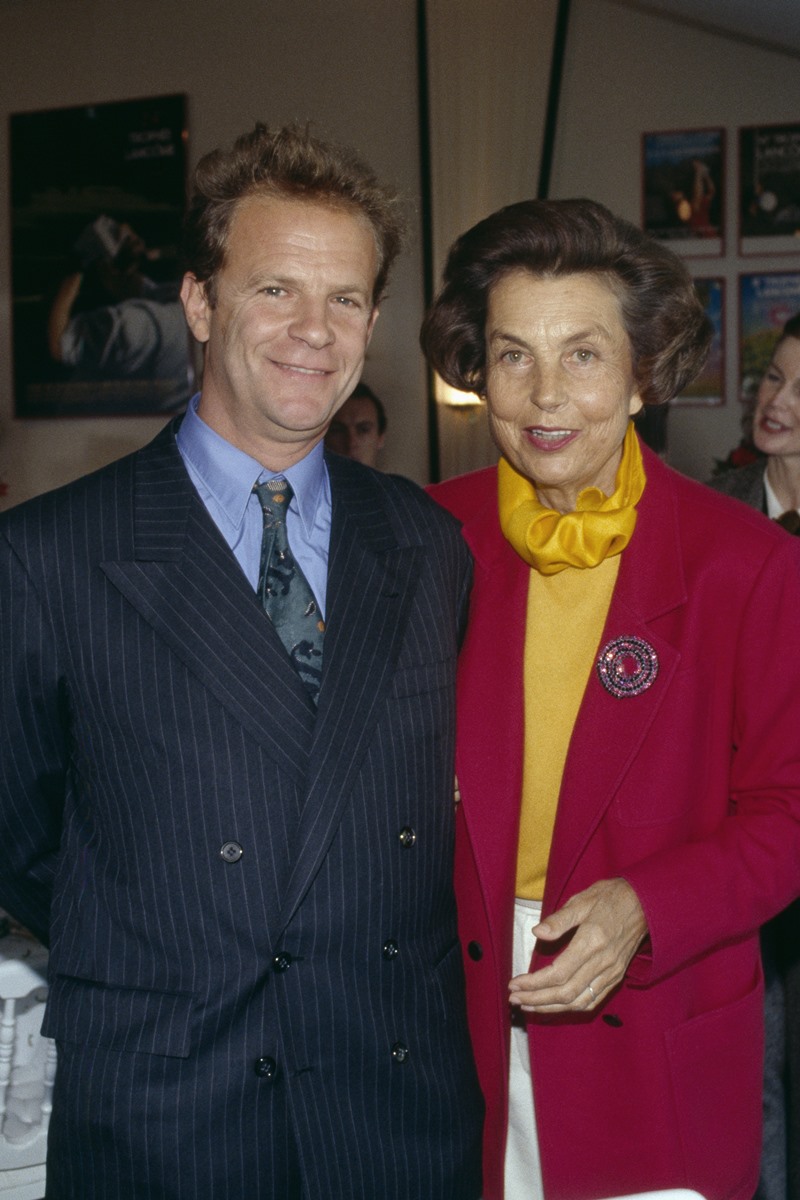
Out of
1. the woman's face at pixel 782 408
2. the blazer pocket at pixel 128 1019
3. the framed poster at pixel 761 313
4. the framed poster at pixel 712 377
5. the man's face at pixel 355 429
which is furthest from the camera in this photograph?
the framed poster at pixel 712 377

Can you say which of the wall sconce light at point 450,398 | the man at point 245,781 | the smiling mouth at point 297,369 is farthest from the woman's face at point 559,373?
the wall sconce light at point 450,398

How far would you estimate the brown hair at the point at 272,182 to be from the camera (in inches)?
62.1

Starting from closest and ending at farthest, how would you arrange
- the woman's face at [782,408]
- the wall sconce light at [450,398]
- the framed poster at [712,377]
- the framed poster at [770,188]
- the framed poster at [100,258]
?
the woman's face at [782,408] < the framed poster at [770,188] < the framed poster at [712,377] < the wall sconce light at [450,398] < the framed poster at [100,258]

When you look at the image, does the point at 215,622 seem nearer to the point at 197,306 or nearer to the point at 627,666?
→ the point at 197,306

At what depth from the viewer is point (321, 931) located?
146cm

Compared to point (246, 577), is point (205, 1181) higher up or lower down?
lower down

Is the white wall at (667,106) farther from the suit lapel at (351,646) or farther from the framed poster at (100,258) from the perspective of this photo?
the suit lapel at (351,646)

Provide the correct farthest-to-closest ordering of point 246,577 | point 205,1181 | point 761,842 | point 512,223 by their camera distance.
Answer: point 512,223, point 761,842, point 246,577, point 205,1181

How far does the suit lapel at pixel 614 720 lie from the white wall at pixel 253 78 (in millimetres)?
6163

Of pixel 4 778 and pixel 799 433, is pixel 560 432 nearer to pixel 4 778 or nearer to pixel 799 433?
pixel 4 778

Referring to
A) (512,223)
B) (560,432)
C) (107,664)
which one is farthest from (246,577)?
(512,223)

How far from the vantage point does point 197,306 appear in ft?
5.52

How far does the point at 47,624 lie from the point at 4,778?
0.81 ft

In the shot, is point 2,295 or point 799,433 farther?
point 2,295
